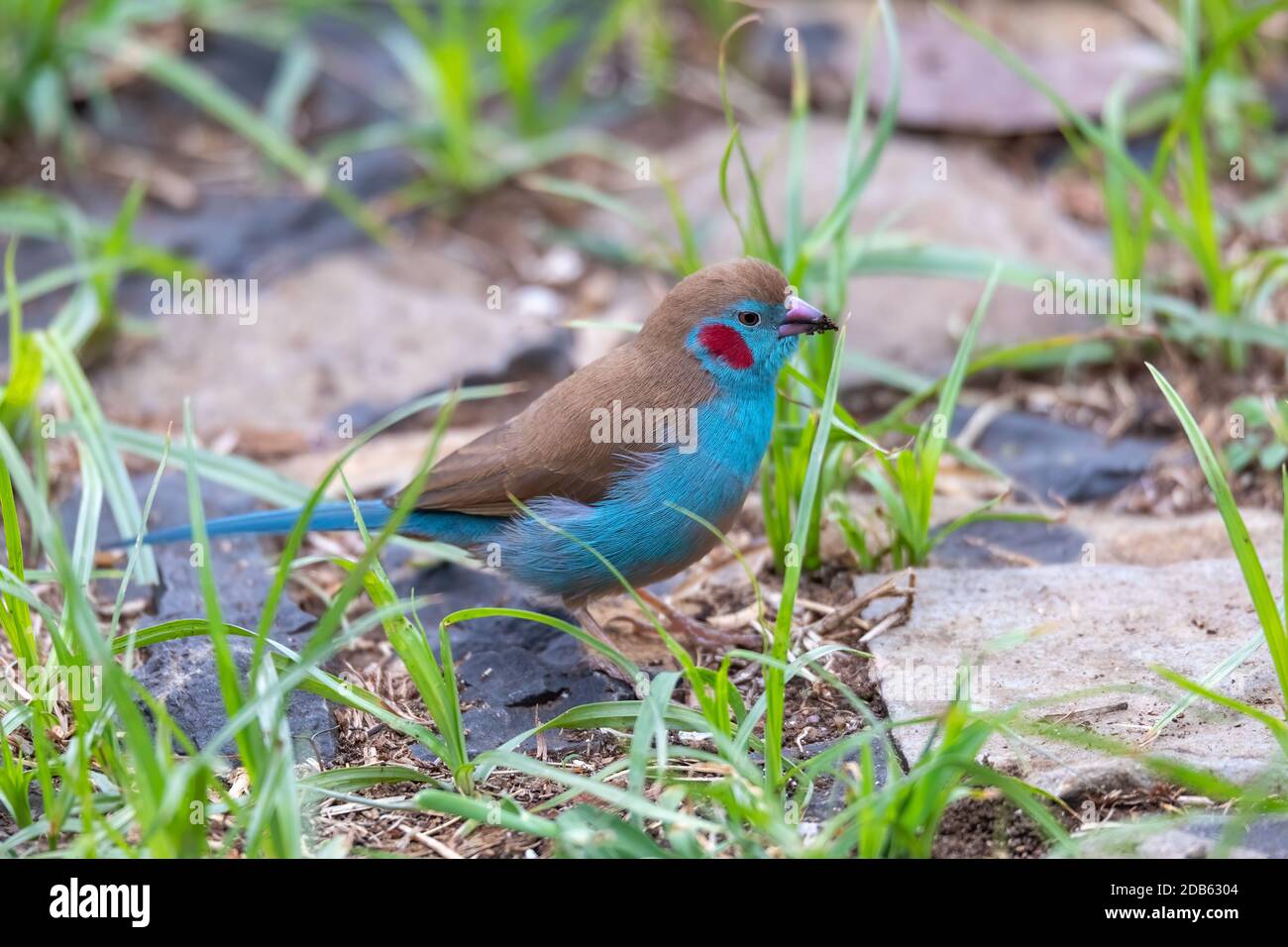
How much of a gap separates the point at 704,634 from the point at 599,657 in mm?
298

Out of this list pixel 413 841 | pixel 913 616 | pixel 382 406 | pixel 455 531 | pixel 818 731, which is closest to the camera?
pixel 413 841

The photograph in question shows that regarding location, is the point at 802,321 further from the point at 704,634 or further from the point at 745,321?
the point at 704,634

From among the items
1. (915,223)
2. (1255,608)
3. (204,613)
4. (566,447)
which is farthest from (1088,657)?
(915,223)

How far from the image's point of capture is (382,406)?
485 cm

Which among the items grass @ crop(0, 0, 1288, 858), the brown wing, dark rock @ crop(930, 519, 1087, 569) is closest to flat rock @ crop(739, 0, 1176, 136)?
grass @ crop(0, 0, 1288, 858)

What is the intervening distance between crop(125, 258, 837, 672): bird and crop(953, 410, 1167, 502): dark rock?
3.71 ft

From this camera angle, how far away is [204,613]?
3.81 m

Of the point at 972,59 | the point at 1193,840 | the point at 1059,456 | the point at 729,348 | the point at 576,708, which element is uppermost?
the point at 972,59

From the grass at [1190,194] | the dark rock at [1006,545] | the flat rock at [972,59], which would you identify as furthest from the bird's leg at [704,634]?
the flat rock at [972,59]

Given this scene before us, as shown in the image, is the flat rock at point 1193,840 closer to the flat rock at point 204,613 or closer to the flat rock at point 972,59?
the flat rock at point 204,613

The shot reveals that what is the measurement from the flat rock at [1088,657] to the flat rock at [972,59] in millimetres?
3047
